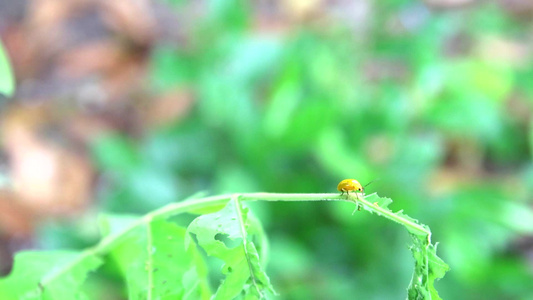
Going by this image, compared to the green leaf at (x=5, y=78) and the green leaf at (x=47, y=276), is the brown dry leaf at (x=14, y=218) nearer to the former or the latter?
the green leaf at (x=47, y=276)

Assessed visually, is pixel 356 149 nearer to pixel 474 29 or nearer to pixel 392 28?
A: pixel 392 28

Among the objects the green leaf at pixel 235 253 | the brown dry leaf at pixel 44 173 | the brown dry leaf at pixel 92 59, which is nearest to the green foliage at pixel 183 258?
the green leaf at pixel 235 253

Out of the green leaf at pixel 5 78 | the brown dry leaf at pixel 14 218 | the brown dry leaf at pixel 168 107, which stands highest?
the brown dry leaf at pixel 168 107

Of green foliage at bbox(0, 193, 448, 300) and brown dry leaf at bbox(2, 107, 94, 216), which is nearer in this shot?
green foliage at bbox(0, 193, 448, 300)

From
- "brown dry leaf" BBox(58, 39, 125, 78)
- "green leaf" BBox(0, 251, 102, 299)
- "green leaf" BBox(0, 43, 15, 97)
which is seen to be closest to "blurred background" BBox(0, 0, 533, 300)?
"brown dry leaf" BBox(58, 39, 125, 78)

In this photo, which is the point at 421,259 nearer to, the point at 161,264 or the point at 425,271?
the point at 425,271

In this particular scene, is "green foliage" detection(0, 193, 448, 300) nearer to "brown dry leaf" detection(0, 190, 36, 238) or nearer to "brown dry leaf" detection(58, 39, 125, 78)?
"brown dry leaf" detection(0, 190, 36, 238)

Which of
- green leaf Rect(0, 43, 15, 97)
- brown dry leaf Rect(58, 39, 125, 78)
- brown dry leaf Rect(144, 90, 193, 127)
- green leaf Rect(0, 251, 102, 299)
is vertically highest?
brown dry leaf Rect(58, 39, 125, 78)
